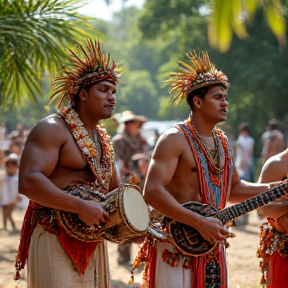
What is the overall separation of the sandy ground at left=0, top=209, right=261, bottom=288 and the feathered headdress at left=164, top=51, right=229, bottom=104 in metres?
2.27

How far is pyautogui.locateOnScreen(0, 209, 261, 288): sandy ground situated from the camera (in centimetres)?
750

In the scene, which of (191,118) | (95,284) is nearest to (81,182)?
(95,284)

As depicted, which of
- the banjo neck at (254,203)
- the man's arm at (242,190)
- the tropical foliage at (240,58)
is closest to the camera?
the banjo neck at (254,203)

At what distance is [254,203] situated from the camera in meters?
4.15

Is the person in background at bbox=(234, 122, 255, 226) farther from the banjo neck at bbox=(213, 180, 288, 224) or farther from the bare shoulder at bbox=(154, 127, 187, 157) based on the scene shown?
the banjo neck at bbox=(213, 180, 288, 224)

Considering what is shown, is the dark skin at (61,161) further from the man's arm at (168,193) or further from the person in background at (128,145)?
the person in background at (128,145)

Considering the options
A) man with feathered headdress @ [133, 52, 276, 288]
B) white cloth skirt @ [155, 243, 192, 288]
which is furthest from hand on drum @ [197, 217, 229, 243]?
white cloth skirt @ [155, 243, 192, 288]

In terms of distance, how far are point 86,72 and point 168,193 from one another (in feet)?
3.21

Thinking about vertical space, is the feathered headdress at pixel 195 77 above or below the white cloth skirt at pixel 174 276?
above

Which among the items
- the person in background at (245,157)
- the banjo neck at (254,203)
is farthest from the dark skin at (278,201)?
the person in background at (245,157)

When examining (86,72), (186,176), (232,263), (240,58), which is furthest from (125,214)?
(240,58)

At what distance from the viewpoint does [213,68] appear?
4.75m

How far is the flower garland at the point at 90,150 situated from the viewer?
4.18 metres

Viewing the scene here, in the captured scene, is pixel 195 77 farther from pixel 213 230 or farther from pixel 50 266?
pixel 50 266
